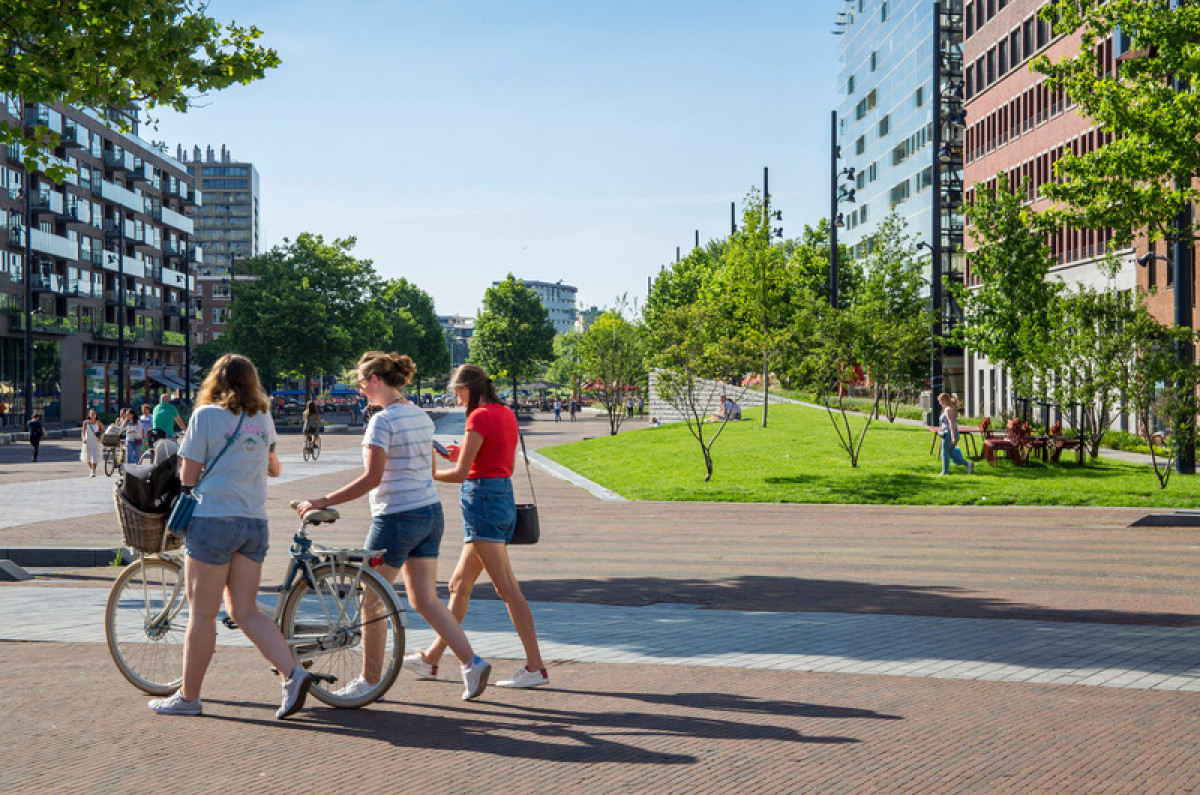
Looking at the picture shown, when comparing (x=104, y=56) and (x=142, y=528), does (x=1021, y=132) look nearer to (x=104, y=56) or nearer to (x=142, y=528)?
(x=104, y=56)

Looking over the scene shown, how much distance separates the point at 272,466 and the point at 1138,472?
21.4m

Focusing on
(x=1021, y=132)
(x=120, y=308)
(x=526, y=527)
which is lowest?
(x=526, y=527)

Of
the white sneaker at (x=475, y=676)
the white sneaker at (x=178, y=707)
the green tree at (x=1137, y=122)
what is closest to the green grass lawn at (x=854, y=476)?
the green tree at (x=1137, y=122)

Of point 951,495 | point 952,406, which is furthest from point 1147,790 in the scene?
point 952,406

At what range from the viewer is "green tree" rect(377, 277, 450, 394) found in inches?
4619

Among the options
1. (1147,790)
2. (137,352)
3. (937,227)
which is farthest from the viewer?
(137,352)

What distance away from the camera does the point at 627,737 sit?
607cm

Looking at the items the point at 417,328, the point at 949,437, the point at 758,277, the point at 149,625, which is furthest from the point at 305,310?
the point at 149,625

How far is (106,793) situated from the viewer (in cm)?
516

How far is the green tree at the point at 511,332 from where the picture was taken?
115 meters

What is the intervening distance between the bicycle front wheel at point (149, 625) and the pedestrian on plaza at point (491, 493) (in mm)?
1262

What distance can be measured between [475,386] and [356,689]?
1756 mm

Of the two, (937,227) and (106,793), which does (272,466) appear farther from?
(937,227)

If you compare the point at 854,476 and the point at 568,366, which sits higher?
the point at 568,366
